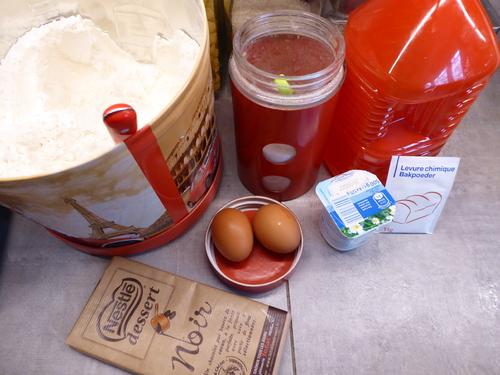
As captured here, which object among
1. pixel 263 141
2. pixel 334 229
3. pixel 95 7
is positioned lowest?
pixel 334 229

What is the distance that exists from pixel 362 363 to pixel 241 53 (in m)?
0.57

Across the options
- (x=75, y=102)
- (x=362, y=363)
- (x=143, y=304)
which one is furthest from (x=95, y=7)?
(x=362, y=363)

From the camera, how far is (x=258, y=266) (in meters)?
0.70

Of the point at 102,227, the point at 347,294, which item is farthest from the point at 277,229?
the point at 102,227

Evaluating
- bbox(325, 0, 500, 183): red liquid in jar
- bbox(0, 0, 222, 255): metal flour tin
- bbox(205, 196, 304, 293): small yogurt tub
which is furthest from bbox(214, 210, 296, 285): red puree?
bbox(325, 0, 500, 183): red liquid in jar

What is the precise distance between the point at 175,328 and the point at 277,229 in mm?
240

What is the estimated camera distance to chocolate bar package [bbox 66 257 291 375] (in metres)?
0.59

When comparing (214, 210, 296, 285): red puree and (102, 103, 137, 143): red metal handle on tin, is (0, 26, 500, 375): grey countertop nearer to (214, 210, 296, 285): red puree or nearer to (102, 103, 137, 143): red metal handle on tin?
(214, 210, 296, 285): red puree

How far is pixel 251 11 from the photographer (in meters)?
0.75

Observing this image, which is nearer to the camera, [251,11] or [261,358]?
[261,358]

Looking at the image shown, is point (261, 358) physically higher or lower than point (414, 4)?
lower

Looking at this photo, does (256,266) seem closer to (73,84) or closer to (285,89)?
(285,89)

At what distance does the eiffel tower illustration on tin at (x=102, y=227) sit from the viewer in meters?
0.55

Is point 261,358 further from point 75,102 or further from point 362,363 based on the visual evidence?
point 75,102
